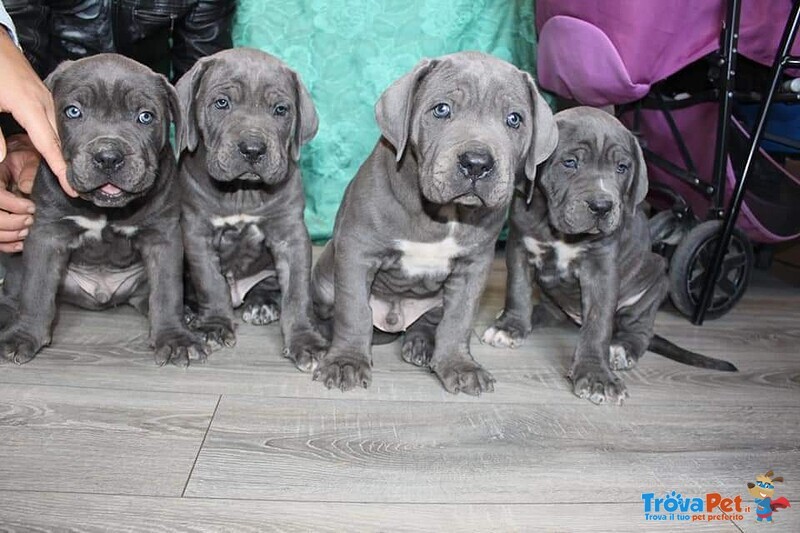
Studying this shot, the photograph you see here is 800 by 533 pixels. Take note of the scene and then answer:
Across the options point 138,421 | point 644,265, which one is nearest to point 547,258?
point 644,265

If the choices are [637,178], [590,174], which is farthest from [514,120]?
[637,178]

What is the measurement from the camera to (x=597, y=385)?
2.97m

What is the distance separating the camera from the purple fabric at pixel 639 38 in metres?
3.44

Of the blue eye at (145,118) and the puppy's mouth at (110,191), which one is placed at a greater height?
the blue eye at (145,118)

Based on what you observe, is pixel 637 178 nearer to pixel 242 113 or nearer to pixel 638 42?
pixel 638 42

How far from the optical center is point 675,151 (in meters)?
4.27

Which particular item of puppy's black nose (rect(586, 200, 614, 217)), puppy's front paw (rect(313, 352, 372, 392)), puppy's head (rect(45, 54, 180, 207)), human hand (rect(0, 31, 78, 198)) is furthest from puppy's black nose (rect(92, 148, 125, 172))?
puppy's black nose (rect(586, 200, 614, 217))

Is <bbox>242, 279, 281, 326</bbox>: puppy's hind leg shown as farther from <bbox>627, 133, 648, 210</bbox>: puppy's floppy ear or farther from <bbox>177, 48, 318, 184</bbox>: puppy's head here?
<bbox>627, 133, 648, 210</bbox>: puppy's floppy ear

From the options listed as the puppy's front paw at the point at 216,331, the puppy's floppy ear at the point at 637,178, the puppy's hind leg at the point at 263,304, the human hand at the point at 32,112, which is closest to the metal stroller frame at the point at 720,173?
the puppy's floppy ear at the point at 637,178

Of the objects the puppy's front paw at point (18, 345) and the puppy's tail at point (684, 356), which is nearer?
the puppy's front paw at point (18, 345)

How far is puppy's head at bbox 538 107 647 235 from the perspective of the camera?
3.08 meters

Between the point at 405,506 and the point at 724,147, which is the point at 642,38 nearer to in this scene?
the point at 724,147

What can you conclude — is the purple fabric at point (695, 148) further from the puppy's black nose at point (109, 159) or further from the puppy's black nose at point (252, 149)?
the puppy's black nose at point (109, 159)

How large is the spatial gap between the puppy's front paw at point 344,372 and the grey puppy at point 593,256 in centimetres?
84
